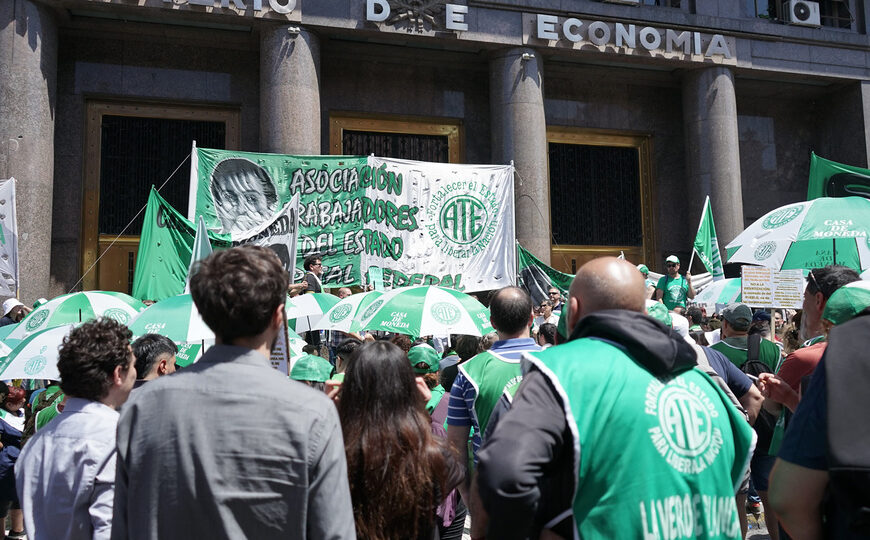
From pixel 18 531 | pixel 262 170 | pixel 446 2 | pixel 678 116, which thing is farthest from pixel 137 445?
pixel 678 116

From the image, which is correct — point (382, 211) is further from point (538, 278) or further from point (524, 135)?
point (524, 135)

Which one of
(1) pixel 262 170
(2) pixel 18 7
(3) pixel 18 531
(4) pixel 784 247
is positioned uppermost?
(2) pixel 18 7

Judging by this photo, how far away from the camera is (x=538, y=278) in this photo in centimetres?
1243

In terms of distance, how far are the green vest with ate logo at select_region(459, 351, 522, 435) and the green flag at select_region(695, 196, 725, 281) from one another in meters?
9.86

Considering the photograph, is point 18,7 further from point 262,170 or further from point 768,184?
point 768,184

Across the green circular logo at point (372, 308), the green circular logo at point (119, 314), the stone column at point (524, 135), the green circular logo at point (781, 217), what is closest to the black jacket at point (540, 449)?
the green circular logo at point (372, 308)

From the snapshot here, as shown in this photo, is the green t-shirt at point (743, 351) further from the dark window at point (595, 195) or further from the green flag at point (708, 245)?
the dark window at point (595, 195)

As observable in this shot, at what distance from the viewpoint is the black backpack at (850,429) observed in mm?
1830

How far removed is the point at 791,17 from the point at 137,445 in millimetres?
19750

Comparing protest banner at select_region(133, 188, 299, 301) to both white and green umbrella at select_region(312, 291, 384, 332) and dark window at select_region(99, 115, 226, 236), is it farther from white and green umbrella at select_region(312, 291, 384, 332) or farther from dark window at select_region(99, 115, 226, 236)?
dark window at select_region(99, 115, 226, 236)

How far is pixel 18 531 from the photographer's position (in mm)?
6441

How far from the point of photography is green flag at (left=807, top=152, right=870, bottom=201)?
9.45 meters

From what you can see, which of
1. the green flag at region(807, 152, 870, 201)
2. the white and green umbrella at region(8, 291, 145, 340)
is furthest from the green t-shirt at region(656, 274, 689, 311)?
the white and green umbrella at region(8, 291, 145, 340)

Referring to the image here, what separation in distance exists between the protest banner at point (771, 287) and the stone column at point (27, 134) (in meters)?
11.1
